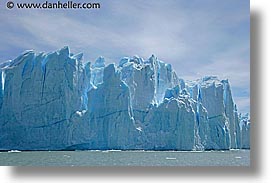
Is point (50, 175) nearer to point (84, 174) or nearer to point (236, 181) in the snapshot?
point (84, 174)

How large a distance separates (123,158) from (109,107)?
1.04 metres

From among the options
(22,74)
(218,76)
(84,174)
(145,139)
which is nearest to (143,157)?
(145,139)

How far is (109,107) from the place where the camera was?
6.00 m

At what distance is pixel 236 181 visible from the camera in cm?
472

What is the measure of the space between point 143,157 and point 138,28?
130 centimetres

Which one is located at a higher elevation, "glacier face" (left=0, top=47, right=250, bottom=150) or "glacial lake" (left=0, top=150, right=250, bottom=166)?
"glacier face" (left=0, top=47, right=250, bottom=150)

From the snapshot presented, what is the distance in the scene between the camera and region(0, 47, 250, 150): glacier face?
17.6 ft

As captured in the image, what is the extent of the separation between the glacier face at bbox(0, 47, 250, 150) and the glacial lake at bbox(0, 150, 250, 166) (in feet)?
0.39

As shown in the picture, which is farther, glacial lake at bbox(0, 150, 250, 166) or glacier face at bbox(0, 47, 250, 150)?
glacier face at bbox(0, 47, 250, 150)

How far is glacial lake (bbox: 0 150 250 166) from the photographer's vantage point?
484cm

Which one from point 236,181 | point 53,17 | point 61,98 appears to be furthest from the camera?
point 61,98

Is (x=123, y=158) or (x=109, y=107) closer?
(x=123, y=158)

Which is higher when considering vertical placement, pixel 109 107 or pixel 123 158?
pixel 109 107

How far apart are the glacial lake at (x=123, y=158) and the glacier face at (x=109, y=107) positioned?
0.12 m
